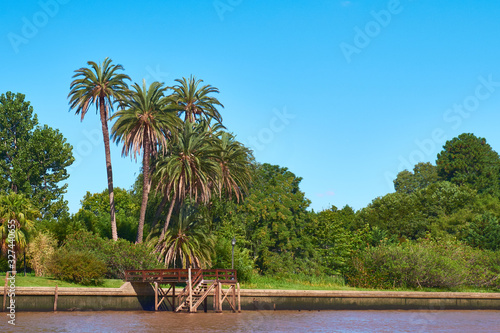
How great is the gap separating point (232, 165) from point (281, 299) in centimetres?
1741

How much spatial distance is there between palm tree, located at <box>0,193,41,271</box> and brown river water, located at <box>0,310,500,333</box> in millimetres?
8938

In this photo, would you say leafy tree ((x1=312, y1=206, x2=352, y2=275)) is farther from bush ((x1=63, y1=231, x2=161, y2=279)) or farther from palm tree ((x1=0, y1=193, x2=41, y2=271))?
palm tree ((x1=0, y1=193, x2=41, y2=271))

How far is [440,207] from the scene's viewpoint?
3324 inches

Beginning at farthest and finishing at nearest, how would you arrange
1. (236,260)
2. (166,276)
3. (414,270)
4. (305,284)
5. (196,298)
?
(305,284)
(414,270)
(236,260)
(196,298)
(166,276)

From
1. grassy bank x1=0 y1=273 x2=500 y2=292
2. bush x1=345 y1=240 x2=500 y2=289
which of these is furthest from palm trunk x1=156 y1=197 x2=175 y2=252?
bush x1=345 y1=240 x2=500 y2=289

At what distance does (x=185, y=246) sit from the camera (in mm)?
48219

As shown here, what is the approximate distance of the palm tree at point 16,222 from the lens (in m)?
39.3

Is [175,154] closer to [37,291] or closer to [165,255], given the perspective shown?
[165,255]

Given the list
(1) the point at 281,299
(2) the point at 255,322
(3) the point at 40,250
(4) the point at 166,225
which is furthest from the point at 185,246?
(2) the point at 255,322

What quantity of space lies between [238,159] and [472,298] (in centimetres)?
2327

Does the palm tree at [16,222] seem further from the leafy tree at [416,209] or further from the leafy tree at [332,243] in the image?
the leafy tree at [416,209]

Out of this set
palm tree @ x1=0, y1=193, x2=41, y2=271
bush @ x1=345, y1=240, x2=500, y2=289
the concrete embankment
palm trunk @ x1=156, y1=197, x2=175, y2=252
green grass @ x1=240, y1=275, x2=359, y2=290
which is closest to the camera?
the concrete embankment

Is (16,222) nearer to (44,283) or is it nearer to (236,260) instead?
(44,283)

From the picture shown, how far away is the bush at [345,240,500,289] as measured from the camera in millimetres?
47969
